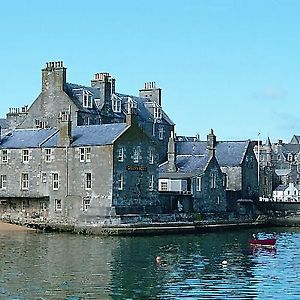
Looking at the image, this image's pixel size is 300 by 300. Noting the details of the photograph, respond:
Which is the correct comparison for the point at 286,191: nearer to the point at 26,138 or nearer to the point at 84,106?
the point at 84,106

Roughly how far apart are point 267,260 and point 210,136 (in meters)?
36.9

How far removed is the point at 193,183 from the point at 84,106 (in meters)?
15.1

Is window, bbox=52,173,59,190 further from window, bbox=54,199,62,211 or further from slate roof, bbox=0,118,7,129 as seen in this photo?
slate roof, bbox=0,118,7,129

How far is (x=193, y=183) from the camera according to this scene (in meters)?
78.3

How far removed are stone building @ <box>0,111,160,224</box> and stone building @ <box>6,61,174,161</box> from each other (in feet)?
24.6

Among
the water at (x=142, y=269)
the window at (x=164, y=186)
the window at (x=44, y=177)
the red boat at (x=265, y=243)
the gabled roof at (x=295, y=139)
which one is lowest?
the water at (x=142, y=269)

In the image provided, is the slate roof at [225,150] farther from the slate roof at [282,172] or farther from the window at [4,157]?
the slate roof at [282,172]

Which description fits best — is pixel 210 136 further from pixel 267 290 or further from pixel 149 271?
pixel 267 290

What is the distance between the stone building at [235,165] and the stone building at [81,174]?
53.0ft

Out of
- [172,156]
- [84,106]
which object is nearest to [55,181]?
[84,106]

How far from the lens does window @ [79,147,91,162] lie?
70.1 metres

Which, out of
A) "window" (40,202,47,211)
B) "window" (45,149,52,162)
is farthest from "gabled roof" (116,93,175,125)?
"window" (40,202,47,211)

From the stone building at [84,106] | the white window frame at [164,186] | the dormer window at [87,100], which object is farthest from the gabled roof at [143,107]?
the white window frame at [164,186]

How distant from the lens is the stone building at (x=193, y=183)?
252 ft
